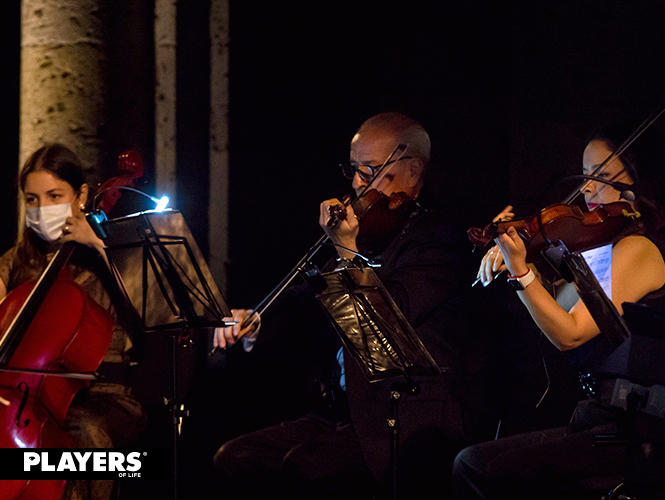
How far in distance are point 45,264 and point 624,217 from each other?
2.01 meters

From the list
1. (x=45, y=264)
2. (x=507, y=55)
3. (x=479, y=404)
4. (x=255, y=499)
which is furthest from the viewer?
(x=507, y=55)

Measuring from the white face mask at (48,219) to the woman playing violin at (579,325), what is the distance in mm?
1589

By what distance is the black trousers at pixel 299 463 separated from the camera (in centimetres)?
220

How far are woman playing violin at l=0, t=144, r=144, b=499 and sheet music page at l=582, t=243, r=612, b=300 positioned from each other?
159 centimetres

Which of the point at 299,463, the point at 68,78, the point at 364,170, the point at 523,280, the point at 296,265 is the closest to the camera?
the point at 523,280

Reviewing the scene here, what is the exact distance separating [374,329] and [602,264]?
0.68 meters

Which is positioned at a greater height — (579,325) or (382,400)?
(579,325)

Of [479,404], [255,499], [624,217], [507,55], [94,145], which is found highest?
[507,55]

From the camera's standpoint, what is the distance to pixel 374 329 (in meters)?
1.86

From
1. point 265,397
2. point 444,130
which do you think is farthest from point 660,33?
point 265,397

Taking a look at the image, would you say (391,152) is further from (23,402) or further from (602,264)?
(23,402)

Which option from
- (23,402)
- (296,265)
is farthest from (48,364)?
(296,265)

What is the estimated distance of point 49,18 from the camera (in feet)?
10.3

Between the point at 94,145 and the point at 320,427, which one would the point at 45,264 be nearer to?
the point at 94,145
